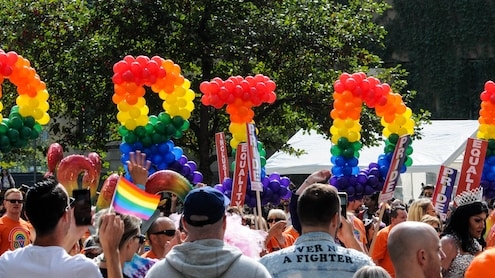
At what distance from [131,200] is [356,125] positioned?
8567 millimetres

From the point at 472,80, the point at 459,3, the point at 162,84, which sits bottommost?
the point at 472,80

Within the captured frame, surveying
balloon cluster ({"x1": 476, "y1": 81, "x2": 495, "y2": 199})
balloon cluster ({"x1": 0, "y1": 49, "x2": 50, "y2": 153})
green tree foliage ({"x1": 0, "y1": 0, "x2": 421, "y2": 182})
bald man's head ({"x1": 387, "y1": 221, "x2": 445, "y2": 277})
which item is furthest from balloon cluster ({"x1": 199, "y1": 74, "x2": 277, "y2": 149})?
green tree foliage ({"x1": 0, "y1": 0, "x2": 421, "y2": 182})

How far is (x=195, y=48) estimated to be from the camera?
74.0 feet

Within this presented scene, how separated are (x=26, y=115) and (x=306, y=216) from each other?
8506mm

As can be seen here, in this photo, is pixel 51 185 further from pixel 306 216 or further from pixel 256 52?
pixel 256 52

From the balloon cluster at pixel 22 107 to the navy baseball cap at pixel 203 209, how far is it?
8.49 m

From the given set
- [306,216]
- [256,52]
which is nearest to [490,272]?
[306,216]

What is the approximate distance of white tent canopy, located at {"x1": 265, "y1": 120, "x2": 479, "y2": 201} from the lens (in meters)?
21.1

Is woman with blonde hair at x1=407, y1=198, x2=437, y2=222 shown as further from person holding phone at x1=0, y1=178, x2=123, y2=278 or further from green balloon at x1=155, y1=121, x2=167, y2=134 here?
person holding phone at x1=0, y1=178, x2=123, y2=278

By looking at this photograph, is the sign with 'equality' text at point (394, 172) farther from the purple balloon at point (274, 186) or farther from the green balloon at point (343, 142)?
the purple balloon at point (274, 186)

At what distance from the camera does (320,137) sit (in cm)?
Result: 2405

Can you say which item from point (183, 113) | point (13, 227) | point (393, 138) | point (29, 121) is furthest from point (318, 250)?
point (393, 138)

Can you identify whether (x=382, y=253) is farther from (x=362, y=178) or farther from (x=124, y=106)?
(x=124, y=106)

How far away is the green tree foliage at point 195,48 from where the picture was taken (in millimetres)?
22672
